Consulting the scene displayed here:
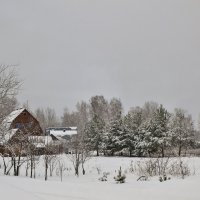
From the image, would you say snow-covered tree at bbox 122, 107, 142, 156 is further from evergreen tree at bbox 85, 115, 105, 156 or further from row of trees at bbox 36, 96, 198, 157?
evergreen tree at bbox 85, 115, 105, 156

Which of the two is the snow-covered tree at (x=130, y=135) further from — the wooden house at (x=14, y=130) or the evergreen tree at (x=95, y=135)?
the wooden house at (x=14, y=130)

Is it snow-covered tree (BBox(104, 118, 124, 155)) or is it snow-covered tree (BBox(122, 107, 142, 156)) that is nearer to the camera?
snow-covered tree (BBox(122, 107, 142, 156))

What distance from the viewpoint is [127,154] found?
4775cm

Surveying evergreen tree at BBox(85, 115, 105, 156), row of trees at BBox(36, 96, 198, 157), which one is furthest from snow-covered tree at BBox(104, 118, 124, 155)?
evergreen tree at BBox(85, 115, 105, 156)

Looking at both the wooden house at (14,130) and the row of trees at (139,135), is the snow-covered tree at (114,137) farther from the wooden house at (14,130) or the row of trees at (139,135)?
the wooden house at (14,130)

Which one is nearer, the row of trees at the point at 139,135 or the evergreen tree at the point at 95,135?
the row of trees at the point at 139,135

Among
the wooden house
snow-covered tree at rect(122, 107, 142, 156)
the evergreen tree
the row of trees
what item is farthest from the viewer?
the evergreen tree

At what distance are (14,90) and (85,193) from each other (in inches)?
454

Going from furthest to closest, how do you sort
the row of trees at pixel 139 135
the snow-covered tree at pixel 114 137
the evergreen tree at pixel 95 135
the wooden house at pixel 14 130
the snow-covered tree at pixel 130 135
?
the evergreen tree at pixel 95 135 → the snow-covered tree at pixel 114 137 → the snow-covered tree at pixel 130 135 → the row of trees at pixel 139 135 → the wooden house at pixel 14 130

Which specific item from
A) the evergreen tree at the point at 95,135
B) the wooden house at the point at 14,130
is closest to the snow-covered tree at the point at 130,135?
the evergreen tree at the point at 95,135

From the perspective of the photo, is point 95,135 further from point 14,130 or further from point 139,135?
point 14,130

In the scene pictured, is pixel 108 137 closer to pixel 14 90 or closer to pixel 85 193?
pixel 14 90

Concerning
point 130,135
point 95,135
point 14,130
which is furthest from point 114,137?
point 14,130

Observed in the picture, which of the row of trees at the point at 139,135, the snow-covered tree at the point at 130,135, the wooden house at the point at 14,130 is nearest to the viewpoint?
the wooden house at the point at 14,130
